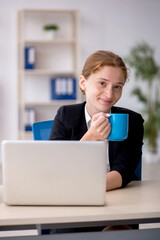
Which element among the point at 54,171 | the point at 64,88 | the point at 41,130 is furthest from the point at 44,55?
the point at 54,171

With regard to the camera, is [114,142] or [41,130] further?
[41,130]

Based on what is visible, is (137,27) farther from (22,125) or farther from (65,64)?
(22,125)

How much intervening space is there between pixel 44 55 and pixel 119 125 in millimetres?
4499

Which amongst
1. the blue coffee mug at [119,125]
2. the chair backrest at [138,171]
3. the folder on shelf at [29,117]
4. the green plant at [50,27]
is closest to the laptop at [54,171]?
the blue coffee mug at [119,125]

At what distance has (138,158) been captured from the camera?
1.45m

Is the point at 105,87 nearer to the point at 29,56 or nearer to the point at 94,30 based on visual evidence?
the point at 29,56

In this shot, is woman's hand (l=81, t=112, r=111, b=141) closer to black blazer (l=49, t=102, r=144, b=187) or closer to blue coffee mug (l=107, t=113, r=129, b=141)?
blue coffee mug (l=107, t=113, r=129, b=141)

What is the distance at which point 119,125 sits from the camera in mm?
1097

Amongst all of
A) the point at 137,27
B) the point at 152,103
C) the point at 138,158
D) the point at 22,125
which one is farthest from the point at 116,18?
the point at 138,158

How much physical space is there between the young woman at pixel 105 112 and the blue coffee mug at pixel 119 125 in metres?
0.10

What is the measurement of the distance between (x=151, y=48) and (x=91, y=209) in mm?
4830

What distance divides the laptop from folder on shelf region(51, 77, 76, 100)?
13.7 feet

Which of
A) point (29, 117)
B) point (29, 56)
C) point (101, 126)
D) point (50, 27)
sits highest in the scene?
point (50, 27)

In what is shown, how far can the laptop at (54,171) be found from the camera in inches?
37.5
